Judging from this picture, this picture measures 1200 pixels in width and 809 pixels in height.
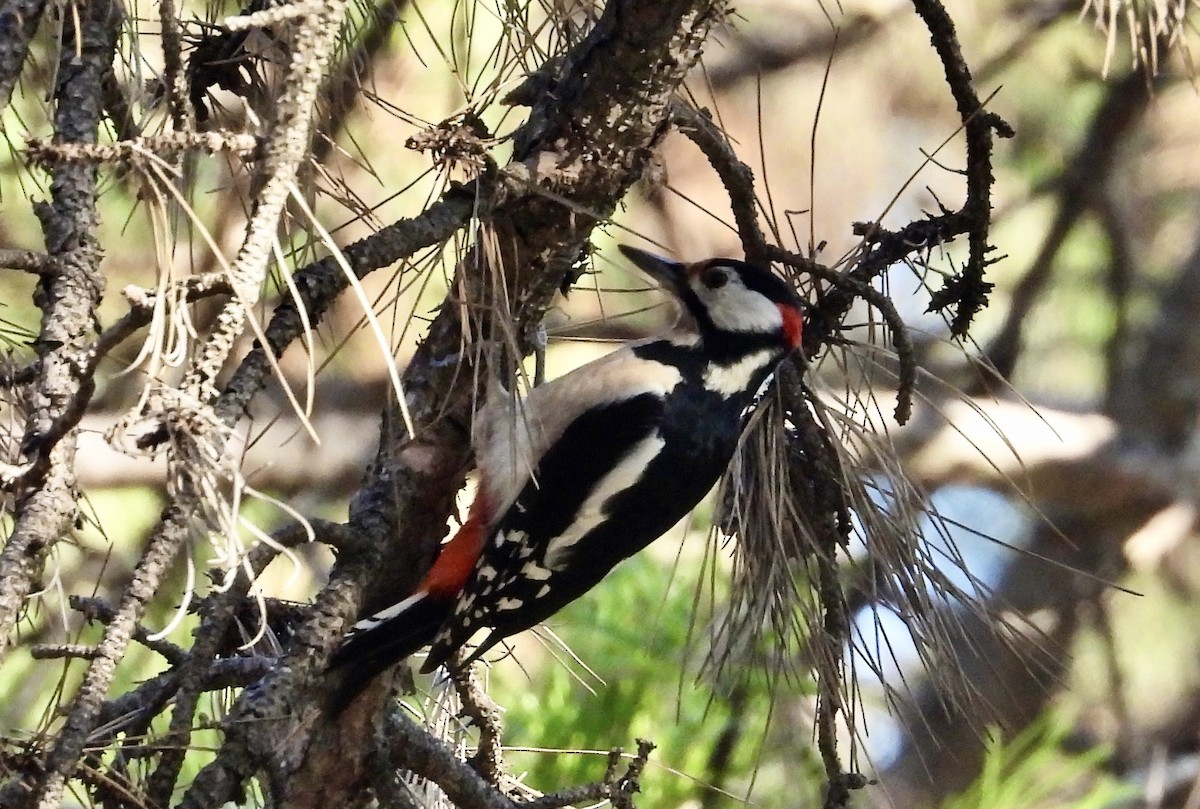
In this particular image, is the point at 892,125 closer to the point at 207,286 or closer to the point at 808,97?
the point at 808,97

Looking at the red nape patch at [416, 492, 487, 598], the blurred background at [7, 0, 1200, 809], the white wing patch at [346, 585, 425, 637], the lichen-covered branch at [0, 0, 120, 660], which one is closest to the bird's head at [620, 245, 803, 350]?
the red nape patch at [416, 492, 487, 598]

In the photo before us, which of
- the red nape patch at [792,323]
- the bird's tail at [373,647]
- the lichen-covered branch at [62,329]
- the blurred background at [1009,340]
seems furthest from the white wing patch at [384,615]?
the blurred background at [1009,340]

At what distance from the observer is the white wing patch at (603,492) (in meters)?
1.23

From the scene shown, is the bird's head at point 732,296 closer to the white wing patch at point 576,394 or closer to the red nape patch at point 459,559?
the white wing patch at point 576,394

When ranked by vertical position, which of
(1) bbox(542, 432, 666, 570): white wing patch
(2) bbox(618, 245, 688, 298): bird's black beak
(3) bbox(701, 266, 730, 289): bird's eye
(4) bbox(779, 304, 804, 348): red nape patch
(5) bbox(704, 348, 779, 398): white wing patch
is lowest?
(1) bbox(542, 432, 666, 570): white wing patch

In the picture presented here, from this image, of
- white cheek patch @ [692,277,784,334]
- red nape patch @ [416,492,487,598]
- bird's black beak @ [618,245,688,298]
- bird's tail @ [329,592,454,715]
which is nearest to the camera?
bird's tail @ [329,592,454,715]

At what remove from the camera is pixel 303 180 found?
85 centimetres

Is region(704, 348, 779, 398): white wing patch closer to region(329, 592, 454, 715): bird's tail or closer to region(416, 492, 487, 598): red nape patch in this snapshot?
region(416, 492, 487, 598): red nape patch

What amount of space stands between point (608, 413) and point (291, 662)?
57cm

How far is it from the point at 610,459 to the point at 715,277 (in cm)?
25

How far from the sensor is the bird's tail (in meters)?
0.95

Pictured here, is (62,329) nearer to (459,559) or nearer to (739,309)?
(459,559)

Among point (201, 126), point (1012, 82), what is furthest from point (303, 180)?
point (1012, 82)

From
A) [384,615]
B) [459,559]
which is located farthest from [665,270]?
[384,615]
